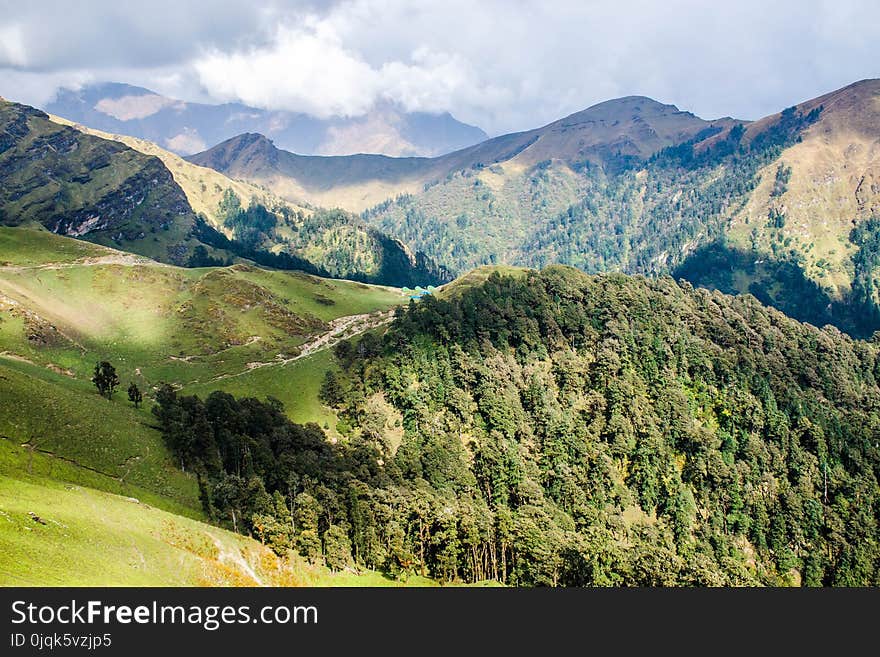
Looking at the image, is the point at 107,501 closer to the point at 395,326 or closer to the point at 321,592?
the point at 321,592

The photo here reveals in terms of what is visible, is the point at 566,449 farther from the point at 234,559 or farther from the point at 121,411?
the point at 121,411

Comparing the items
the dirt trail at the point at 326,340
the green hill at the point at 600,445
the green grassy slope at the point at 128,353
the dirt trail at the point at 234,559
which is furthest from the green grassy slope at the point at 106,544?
the dirt trail at the point at 326,340

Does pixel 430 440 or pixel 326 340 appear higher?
pixel 326 340

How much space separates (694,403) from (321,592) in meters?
154

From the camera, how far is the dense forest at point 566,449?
86.6 metres

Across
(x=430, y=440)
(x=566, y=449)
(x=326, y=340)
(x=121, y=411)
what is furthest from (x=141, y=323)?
(x=566, y=449)

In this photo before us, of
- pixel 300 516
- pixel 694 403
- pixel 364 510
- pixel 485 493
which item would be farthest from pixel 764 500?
pixel 300 516

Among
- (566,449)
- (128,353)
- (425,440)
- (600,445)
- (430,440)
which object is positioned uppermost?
(128,353)

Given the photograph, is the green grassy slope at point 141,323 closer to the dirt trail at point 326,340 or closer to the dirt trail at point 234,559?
the dirt trail at point 326,340

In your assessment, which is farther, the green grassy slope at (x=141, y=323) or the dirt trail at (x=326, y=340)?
the dirt trail at (x=326, y=340)

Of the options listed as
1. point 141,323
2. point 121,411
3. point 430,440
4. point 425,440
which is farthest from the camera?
point 141,323

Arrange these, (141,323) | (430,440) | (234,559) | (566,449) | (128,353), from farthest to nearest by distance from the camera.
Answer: (141,323), (128,353), (566,449), (430,440), (234,559)

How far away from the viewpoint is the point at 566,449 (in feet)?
466

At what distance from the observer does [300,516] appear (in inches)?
3248
